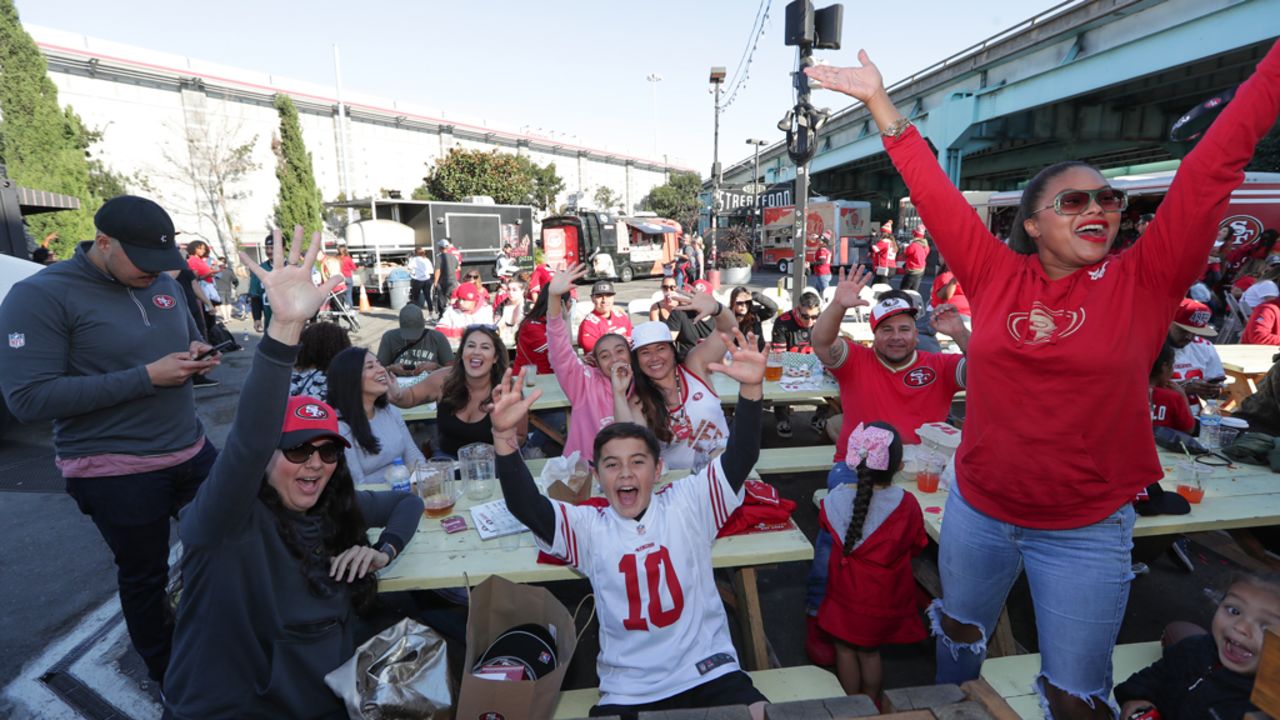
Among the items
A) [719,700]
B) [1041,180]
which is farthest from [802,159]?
[719,700]

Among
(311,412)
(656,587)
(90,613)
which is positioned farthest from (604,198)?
(656,587)

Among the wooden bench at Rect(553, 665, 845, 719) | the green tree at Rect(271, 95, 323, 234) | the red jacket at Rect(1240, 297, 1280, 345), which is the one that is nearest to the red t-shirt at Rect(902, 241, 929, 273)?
the red jacket at Rect(1240, 297, 1280, 345)

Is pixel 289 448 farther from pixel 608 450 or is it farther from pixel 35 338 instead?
pixel 35 338

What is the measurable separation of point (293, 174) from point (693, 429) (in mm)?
28077

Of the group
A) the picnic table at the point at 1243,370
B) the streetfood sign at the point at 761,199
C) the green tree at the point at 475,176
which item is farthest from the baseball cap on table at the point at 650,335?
the green tree at the point at 475,176

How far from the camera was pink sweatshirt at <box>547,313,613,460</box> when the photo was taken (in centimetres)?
388

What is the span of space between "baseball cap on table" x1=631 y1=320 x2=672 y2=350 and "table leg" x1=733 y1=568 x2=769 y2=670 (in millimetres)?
1416

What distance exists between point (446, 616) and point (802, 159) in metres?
7.06

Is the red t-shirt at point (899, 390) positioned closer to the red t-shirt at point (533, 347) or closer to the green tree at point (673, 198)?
the red t-shirt at point (533, 347)

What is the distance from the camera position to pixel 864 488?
2.91 metres

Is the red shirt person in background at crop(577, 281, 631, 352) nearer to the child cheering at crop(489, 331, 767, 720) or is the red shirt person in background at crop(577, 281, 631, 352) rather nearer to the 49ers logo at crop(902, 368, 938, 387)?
the 49ers logo at crop(902, 368, 938, 387)

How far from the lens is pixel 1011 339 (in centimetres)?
173

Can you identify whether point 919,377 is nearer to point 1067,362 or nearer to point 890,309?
point 890,309

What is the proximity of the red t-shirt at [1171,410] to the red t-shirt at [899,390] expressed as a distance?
1.25m
